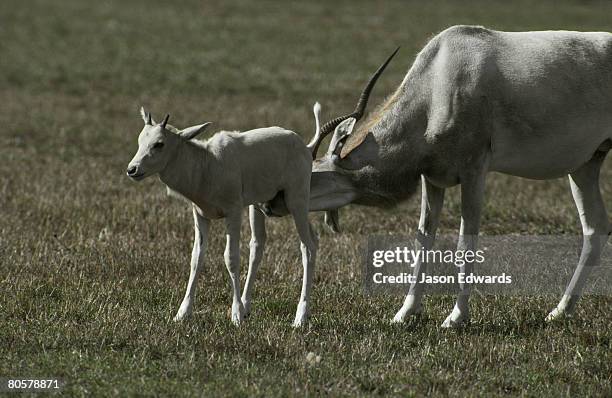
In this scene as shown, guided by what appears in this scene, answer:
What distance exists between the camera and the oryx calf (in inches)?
292

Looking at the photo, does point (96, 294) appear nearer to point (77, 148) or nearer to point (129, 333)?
point (129, 333)

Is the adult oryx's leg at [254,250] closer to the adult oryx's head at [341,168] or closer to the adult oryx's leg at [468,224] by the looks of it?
the adult oryx's head at [341,168]

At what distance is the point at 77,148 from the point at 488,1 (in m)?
38.1

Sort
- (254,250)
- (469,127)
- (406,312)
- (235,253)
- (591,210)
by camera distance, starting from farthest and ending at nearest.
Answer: (591,210) → (406,312) → (254,250) → (469,127) → (235,253)

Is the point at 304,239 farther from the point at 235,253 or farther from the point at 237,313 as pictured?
the point at 237,313

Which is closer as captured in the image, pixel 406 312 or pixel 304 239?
pixel 304 239

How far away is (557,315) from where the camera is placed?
8.50 metres

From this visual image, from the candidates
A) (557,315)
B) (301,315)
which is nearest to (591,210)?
(557,315)

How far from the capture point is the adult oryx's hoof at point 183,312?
7.72 metres

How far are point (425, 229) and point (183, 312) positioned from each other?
2302 mm

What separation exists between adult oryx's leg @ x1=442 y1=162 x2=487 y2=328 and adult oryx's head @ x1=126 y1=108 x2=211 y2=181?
2248 millimetres

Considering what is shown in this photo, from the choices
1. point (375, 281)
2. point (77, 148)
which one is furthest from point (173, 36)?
point (375, 281)

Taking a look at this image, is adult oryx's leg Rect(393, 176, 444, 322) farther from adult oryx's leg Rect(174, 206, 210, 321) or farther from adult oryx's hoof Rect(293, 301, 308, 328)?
adult oryx's leg Rect(174, 206, 210, 321)

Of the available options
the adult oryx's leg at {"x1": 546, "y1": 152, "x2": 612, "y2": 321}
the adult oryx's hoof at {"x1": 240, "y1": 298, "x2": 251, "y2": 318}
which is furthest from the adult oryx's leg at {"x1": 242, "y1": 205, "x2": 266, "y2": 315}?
the adult oryx's leg at {"x1": 546, "y1": 152, "x2": 612, "y2": 321}
